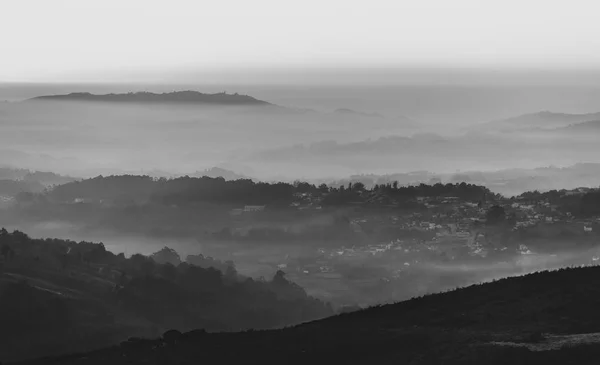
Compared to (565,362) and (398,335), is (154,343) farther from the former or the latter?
(565,362)

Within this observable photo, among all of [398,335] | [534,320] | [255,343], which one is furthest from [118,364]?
[534,320]

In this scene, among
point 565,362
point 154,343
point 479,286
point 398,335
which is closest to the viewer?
point 565,362

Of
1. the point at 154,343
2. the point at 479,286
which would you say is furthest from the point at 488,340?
the point at 154,343

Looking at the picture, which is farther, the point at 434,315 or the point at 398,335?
the point at 434,315

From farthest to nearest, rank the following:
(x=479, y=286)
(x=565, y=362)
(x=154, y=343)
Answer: (x=479, y=286) → (x=154, y=343) → (x=565, y=362)

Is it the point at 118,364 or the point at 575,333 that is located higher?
the point at 575,333

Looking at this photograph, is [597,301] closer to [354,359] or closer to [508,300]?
[508,300]
